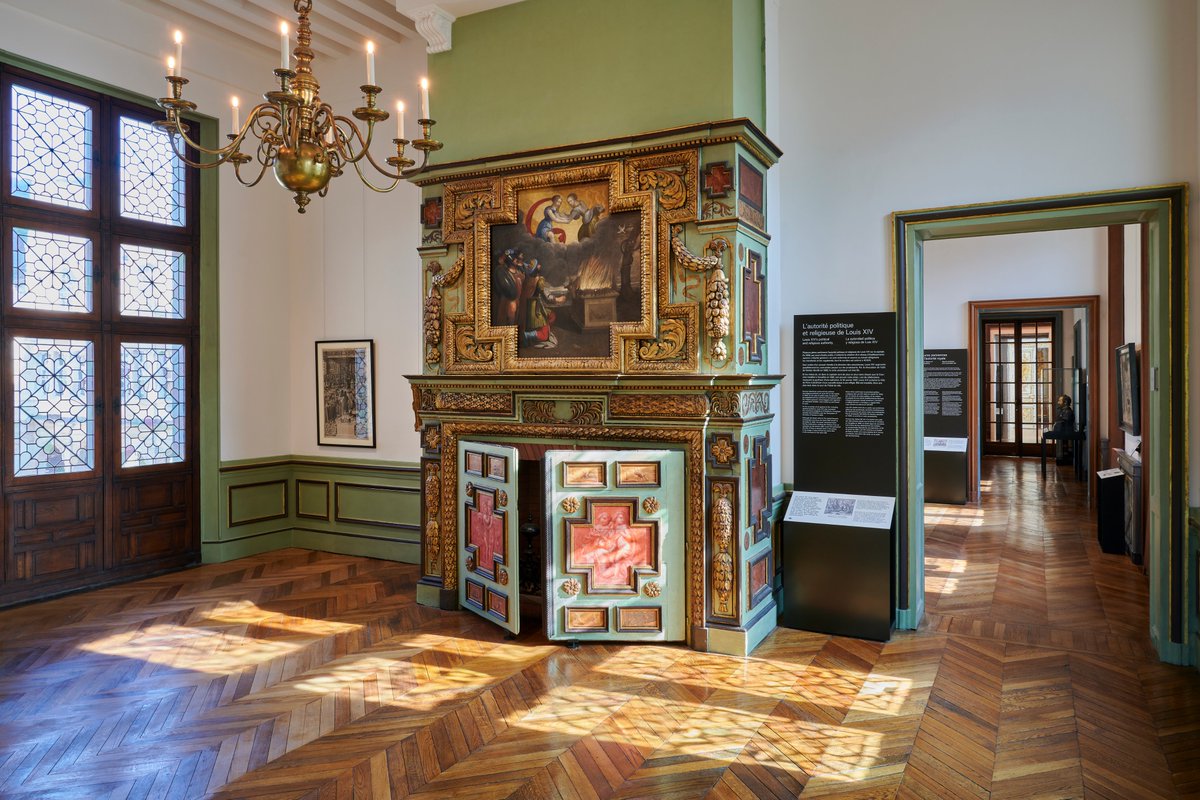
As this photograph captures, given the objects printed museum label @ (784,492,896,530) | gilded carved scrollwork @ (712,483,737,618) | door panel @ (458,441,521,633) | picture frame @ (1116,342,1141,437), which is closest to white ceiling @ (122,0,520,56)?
door panel @ (458,441,521,633)

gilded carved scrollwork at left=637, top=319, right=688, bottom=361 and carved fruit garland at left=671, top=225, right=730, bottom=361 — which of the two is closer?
carved fruit garland at left=671, top=225, right=730, bottom=361

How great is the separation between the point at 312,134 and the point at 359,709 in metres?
2.78

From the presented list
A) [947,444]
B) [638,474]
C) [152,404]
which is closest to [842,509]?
[638,474]

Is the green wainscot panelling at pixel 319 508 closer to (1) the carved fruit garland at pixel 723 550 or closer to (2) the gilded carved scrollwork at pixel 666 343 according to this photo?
(2) the gilded carved scrollwork at pixel 666 343

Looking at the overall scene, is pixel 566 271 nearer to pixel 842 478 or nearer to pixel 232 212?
pixel 842 478

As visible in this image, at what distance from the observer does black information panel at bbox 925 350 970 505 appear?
1041 cm

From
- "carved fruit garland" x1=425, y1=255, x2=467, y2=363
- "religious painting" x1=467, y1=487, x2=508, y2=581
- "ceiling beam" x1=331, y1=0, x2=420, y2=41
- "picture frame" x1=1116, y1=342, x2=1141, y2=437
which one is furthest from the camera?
"picture frame" x1=1116, y1=342, x2=1141, y2=437

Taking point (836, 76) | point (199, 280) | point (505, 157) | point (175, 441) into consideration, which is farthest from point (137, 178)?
point (836, 76)

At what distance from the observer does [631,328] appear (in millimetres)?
5016

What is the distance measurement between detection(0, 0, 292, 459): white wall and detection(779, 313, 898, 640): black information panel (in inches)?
205

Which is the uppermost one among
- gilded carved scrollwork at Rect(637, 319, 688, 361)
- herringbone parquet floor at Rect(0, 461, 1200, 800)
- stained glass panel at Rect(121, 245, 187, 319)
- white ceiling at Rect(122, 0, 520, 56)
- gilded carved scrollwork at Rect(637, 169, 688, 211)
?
white ceiling at Rect(122, 0, 520, 56)

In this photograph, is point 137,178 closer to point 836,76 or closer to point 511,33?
point 511,33

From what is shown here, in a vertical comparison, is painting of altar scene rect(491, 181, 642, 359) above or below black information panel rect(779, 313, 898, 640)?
above

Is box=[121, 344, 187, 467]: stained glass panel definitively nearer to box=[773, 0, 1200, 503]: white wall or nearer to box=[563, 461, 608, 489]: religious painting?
box=[563, 461, 608, 489]: religious painting
